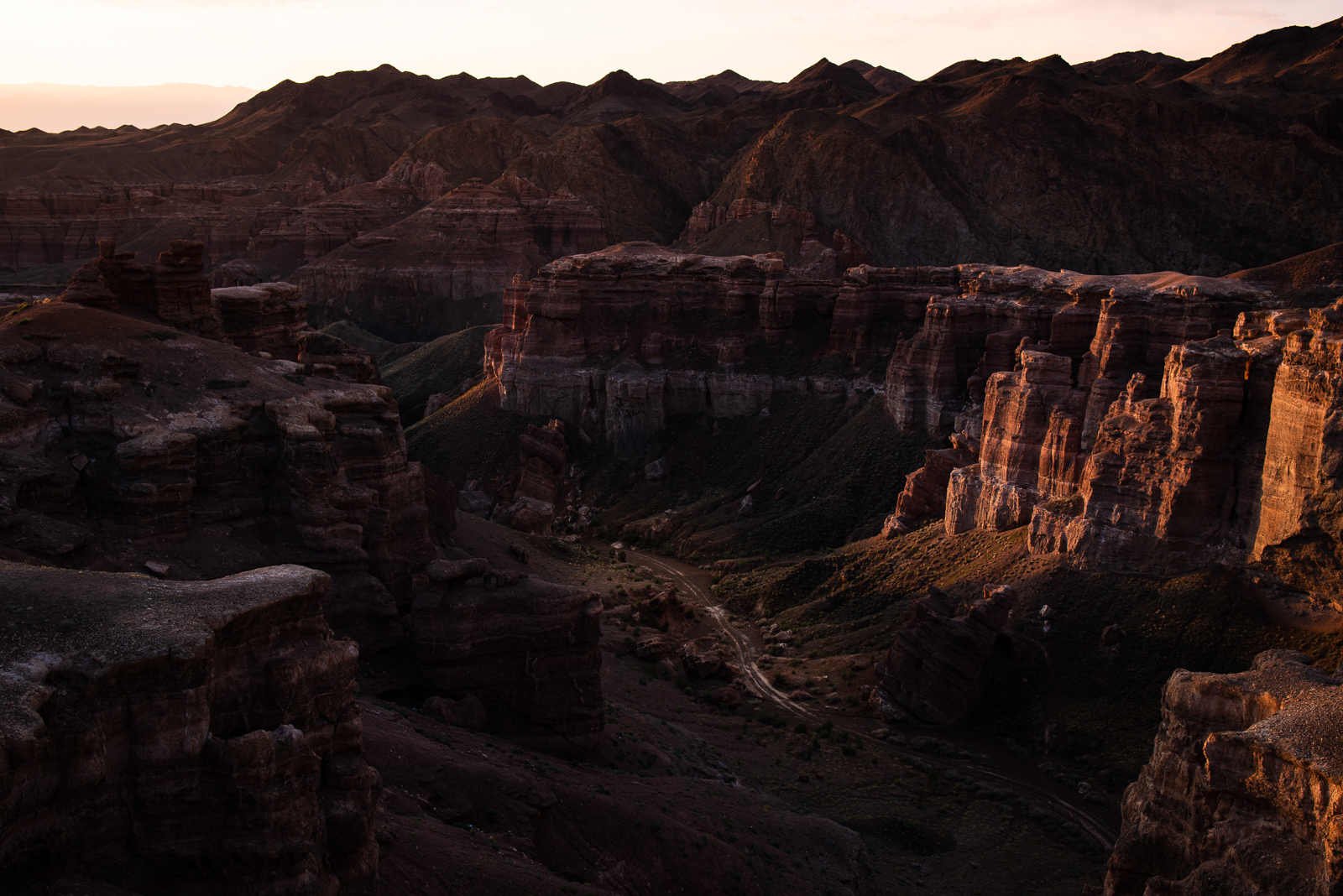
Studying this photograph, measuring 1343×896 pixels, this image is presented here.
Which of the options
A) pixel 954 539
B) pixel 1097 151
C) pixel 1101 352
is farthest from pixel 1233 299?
pixel 1097 151

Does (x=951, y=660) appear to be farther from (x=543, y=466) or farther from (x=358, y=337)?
(x=358, y=337)

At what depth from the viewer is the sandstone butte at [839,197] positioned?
14262 cm

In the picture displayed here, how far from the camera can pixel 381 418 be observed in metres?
36.2

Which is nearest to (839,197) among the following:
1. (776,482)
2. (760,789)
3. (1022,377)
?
(776,482)

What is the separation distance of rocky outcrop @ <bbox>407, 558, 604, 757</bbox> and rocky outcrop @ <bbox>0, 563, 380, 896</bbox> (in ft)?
39.1

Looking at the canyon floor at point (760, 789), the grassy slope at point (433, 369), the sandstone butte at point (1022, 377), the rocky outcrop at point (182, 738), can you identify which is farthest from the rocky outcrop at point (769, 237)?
the rocky outcrop at point (182, 738)

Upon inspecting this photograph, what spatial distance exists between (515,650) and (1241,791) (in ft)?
65.1

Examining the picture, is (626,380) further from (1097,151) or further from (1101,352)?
(1097,151)

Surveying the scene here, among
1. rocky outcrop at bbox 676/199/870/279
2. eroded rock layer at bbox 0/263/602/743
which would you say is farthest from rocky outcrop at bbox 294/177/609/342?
eroded rock layer at bbox 0/263/602/743

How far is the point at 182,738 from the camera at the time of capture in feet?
51.7

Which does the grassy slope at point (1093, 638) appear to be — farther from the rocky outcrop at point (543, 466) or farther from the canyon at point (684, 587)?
the rocky outcrop at point (543, 466)

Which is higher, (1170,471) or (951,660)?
(1170,471)

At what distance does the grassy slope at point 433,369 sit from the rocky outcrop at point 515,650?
66807 millimetres

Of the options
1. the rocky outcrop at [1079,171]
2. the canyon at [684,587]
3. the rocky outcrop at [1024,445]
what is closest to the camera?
the canyon at [684,587]
